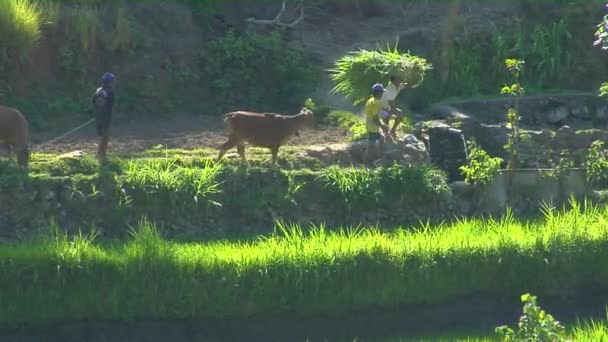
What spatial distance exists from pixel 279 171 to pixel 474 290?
341 cm

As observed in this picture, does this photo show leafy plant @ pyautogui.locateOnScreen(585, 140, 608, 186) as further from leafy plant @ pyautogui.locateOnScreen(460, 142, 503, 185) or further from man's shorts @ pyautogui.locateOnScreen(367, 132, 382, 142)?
man's shorts @ pyautogui.locateOnScreen(367, 132, 382, 142)

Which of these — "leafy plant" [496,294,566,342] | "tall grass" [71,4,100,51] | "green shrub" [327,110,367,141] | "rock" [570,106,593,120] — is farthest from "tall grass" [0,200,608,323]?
"rock" [570,106,593,120]

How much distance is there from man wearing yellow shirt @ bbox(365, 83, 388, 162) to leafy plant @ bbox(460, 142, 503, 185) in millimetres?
1251

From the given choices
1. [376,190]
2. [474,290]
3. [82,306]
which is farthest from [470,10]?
[82,306]

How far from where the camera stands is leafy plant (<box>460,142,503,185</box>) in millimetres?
17516

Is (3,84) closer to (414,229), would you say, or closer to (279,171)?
(279,171)

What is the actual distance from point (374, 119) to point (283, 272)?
4.10 meters

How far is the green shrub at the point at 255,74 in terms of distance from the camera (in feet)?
67.7

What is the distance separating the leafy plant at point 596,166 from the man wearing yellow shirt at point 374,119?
2919mm

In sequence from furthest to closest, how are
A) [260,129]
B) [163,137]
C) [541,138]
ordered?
[541,138], [163,137], [260,129]

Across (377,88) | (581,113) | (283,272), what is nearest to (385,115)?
(377,88)

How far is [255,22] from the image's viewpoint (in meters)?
22.7

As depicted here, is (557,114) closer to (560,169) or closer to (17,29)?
(560,169)

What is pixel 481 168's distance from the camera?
691 inches
